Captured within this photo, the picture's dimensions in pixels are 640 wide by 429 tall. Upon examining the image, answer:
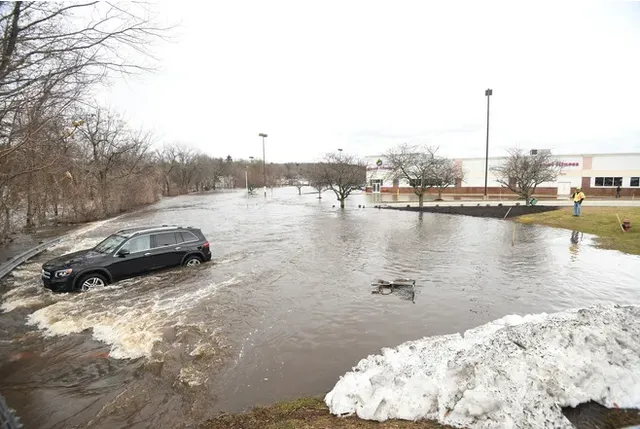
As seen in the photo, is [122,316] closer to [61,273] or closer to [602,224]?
[61,273]

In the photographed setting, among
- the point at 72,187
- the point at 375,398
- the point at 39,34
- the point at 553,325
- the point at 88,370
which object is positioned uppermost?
the point at 39,34

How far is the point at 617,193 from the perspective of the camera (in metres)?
37.9

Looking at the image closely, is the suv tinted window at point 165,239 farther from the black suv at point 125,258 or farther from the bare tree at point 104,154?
the bare tree at point 104,154

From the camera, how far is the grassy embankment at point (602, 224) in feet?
49.5

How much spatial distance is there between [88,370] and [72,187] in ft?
82.5

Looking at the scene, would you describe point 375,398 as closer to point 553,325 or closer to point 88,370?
point 553,325

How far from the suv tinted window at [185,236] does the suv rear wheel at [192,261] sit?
0.62m

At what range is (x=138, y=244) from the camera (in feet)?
34.2

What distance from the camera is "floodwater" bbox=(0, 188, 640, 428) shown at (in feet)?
16.1

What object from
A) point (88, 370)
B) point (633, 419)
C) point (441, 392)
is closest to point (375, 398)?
point (441, 392)

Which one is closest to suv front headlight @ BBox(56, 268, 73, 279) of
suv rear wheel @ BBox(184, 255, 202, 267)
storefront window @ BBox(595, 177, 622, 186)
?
suv rear wheel @ BBox(184, 255, 202, 267)

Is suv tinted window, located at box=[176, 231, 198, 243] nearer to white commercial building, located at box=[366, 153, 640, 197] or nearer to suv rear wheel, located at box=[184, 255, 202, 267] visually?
Result: suv rear wheel, located at box=[184, 255, 202, 267]

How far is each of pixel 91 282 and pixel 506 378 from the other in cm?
1013

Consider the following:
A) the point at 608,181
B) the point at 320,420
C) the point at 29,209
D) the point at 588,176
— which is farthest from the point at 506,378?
the point at 608,181
